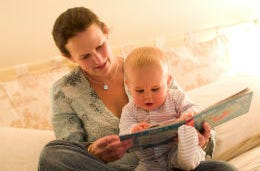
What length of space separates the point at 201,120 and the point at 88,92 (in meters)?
0.48

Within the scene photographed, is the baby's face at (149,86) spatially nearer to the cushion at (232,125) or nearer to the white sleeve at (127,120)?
the white sleeve at (127,120)

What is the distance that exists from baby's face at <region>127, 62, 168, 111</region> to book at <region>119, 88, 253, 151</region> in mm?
132

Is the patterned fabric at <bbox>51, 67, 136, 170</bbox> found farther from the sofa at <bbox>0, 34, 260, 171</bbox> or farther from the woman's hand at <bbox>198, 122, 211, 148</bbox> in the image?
the woman's hand at <bbox>198, 122, 211, 148</bbox>

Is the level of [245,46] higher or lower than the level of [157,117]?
lower

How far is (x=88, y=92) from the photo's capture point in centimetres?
125

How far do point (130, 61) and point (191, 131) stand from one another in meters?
0.34

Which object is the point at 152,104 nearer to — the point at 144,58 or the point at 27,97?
the point at 144,58

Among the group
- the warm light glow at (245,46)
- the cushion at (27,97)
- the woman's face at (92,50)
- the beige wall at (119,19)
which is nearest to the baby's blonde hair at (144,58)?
the woman's face at (92,50)

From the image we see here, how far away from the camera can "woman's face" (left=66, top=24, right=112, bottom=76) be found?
115 cm

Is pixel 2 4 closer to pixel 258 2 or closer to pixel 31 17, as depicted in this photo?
pixel 31 17

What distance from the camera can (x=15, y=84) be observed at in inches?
59.9

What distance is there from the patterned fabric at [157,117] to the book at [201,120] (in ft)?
0.33

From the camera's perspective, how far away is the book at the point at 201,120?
857mm

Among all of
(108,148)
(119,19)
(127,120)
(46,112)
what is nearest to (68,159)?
(108,148)
